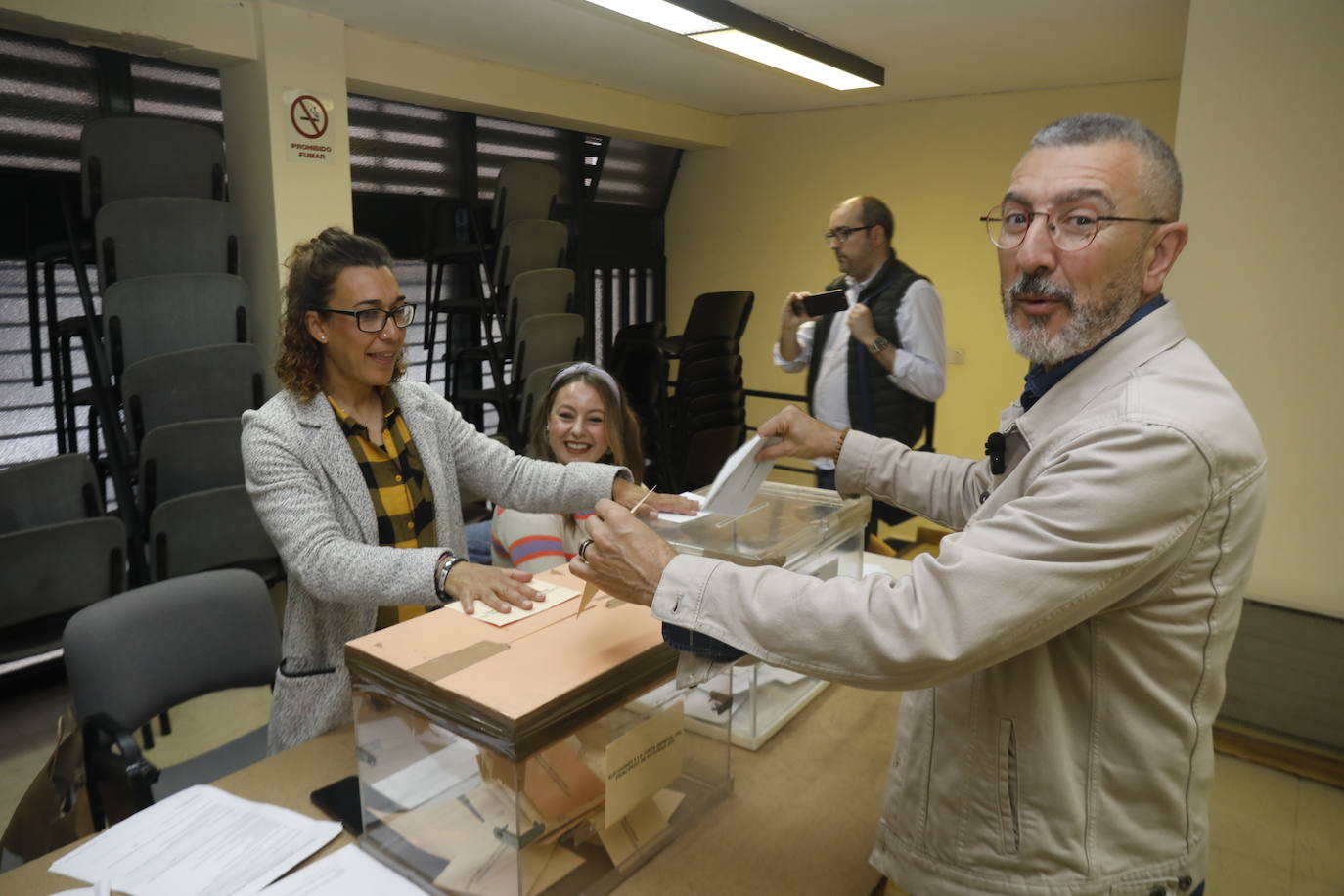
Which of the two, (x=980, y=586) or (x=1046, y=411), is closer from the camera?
(x=980, y=586)

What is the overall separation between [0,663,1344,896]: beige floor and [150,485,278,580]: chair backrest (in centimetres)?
58

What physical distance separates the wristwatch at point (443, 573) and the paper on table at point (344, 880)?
0.38 meters

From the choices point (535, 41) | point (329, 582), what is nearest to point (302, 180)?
point (535, 41)

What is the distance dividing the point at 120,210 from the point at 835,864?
2.99 meters

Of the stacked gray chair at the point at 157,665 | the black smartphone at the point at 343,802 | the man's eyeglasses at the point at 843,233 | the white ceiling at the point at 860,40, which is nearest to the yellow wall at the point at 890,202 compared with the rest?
the white ceiling at the point at 860,40

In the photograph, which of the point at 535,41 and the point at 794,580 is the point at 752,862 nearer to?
the point at 794,580

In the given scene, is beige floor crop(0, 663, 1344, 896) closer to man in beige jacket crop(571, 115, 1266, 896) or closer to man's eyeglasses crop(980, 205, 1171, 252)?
man in beige jacket crop(571, 115, 1266, 896)

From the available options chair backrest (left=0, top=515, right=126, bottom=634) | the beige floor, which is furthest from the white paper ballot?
chair backrest (left=0, top=515, right=126, bottom=634)

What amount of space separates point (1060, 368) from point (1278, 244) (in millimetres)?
2314

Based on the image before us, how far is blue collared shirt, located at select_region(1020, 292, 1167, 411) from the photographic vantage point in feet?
3.25

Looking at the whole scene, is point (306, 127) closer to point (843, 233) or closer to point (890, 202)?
point (843, 233)

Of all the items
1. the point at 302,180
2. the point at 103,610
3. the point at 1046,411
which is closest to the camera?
the point at 1046,411

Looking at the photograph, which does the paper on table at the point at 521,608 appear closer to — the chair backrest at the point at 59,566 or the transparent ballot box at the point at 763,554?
the transparent ballot box at the point at 763,554

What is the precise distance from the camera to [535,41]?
12.3ft
